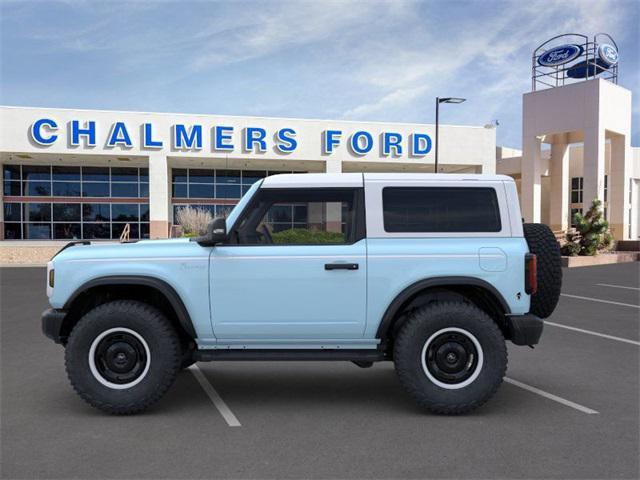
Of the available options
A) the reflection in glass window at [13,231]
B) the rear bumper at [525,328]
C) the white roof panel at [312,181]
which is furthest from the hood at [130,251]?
the reflection in glass window at [13,231]

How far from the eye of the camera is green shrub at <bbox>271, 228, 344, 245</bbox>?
4.75m

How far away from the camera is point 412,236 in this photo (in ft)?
15.6

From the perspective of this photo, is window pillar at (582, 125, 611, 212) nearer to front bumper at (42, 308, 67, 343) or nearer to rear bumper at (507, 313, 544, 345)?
rear bumper at (507, 313, 544, 345)

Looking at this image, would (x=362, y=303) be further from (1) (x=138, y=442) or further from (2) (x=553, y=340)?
(2) (x=553, y=340)

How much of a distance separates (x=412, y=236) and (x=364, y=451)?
72.3 inches

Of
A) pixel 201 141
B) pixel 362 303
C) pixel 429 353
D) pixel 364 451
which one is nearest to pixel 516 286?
pixel 429 353

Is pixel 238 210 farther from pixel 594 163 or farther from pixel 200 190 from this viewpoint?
pixel 200 190

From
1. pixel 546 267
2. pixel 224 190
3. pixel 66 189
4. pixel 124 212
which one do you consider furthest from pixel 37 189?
pixel 546 267

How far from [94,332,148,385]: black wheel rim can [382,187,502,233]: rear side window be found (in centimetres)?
243

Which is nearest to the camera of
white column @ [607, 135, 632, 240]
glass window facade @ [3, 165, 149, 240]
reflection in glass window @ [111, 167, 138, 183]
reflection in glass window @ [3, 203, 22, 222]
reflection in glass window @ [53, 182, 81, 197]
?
white column @ [607, 135, 632, 240]

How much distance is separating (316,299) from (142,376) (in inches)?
64.6

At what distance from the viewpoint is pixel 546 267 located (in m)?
4.93

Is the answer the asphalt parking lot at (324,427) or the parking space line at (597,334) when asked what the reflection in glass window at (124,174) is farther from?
the parking space line at (597,334)

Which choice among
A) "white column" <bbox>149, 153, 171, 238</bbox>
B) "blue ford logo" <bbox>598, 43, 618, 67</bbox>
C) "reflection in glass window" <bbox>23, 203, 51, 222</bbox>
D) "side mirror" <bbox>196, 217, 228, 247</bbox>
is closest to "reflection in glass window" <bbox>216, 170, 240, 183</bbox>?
"white column" <bbox>149, 153, 171, 238</bbox>
